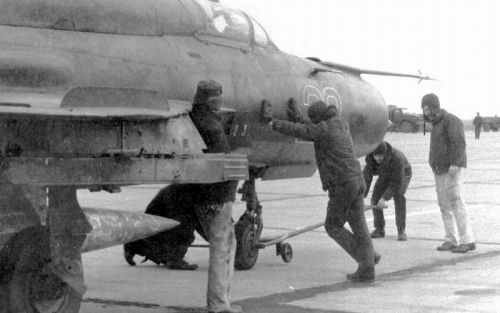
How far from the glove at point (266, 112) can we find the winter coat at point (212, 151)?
78.6 inches

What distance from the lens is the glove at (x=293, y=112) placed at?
12.3 m

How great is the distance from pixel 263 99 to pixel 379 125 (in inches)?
102

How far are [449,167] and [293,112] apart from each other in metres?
3.01

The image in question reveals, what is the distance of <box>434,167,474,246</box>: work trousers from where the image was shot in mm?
14164

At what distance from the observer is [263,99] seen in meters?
11.9

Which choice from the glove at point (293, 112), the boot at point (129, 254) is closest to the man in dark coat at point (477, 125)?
the glove at point (293, 112)

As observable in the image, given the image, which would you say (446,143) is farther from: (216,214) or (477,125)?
(477,125)

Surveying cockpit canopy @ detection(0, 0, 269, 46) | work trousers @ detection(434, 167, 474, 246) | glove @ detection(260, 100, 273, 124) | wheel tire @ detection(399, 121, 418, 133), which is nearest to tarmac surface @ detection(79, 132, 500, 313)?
work trousers @ detection(434, 167, 474, 246)

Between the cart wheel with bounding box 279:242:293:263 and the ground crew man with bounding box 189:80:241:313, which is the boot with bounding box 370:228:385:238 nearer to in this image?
the cart wheel with bounding box 279:242:293:263

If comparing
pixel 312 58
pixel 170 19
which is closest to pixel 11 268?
pixel 170 19

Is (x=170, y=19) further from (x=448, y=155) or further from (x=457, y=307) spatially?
(x=448, y=155)

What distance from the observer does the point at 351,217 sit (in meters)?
11.9

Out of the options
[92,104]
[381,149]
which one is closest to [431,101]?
[381,149]

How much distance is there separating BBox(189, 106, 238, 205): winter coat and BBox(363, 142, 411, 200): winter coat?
6064 mm
